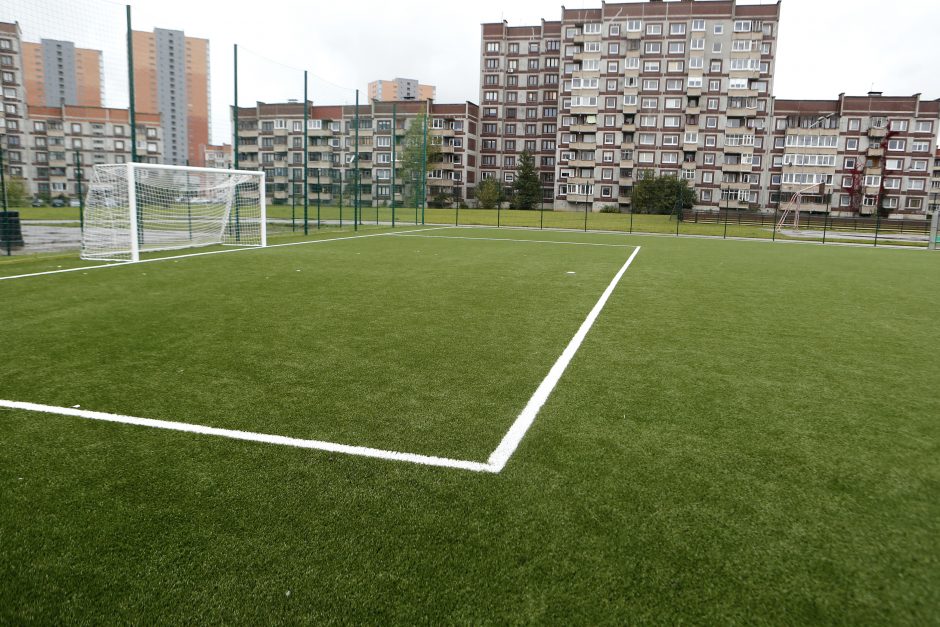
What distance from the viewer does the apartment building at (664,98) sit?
73.2 meters

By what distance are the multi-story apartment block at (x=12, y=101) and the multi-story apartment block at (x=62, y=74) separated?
205 mm

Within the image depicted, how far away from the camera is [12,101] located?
1584 cm

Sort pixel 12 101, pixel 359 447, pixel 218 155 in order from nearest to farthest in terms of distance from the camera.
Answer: pixel 359 447 → pixel 12 101 → pixel 218 155

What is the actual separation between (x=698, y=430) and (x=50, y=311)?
769cm

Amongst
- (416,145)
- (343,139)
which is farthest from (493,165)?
(416,145)

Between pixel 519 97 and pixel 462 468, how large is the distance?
299ft

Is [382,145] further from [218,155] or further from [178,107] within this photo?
[218,155]

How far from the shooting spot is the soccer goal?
46.5ft

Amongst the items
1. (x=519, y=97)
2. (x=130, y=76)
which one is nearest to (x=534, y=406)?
(x=130, y=76)

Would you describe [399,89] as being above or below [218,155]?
above

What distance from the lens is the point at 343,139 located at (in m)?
81.0

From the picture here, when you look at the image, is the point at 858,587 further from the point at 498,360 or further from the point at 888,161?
the point at 888,161

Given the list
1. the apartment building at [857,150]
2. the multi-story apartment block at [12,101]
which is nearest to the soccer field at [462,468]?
the multi-story apartment block at [12,101]

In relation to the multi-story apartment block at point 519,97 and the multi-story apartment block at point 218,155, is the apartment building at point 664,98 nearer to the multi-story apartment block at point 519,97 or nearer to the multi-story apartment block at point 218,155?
the multi-story apartment block at point 519,97
